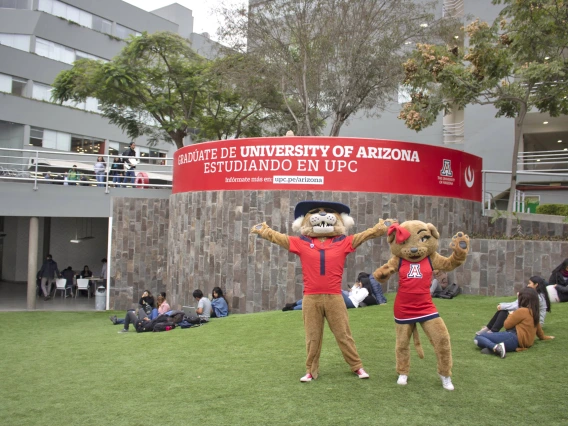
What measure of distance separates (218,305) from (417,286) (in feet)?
23.1

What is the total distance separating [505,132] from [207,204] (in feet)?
43.4

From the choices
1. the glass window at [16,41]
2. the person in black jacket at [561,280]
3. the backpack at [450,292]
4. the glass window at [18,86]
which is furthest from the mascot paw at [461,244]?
the glass window at [16,41]

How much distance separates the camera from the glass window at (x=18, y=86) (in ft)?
90.3

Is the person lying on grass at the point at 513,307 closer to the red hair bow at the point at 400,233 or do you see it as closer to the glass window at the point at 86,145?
the red hair bow at the point at 400,233

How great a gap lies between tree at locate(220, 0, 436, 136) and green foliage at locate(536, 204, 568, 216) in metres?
5.65

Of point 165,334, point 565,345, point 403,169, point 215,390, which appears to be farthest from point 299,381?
point 403,169

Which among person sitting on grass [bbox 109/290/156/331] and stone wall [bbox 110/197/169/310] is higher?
stone wall [bbox 110/197/169/310]

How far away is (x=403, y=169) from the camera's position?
12.6 metres

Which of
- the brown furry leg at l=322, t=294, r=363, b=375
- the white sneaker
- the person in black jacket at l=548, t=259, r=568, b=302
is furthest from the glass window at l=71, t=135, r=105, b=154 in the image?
the white sneaker

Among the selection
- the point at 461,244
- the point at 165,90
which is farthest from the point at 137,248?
the point at 461,244

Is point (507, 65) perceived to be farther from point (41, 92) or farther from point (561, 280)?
point (41, 92)

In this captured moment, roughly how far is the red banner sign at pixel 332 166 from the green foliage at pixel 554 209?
14.6ft

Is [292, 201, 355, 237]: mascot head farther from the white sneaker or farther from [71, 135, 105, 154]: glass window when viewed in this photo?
[71, 135, 105, 154]: glass window

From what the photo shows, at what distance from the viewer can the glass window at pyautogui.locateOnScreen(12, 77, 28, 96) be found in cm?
2752
